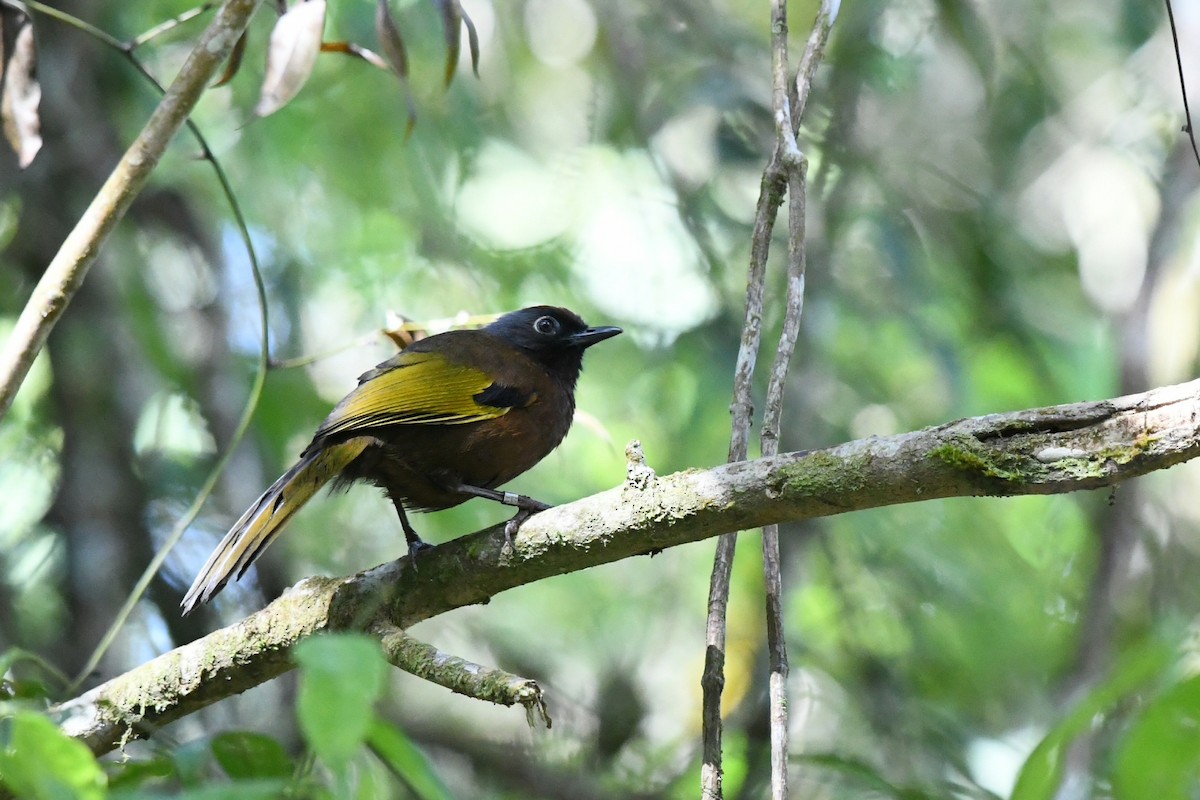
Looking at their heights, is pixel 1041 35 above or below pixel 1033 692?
above

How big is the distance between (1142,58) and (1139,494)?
10.4 feet

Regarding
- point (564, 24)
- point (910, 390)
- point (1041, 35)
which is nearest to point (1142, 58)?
point (1041, 35)

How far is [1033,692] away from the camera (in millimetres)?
5953

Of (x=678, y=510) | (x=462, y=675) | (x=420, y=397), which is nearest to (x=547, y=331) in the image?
(x=420, y=397)

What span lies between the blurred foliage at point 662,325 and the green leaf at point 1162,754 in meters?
2.95

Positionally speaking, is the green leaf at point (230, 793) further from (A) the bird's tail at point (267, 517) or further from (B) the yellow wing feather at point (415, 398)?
(B) the yellow wing feather at point (415, 398)

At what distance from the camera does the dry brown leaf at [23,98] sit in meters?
3.34

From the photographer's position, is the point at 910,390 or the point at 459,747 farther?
the point at 910,390

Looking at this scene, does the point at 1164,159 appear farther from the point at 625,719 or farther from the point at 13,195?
the point at 13,195

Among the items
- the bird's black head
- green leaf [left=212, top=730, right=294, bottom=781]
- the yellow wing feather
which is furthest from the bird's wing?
green leaf [left=212, top=730, right=294, bottom=781]

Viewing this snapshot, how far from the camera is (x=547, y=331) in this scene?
4.79 meters

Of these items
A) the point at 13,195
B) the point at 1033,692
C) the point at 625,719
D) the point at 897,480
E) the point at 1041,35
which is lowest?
the point at 897,480

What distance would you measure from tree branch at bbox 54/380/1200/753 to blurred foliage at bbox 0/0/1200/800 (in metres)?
1.47

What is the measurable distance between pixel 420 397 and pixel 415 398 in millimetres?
21
